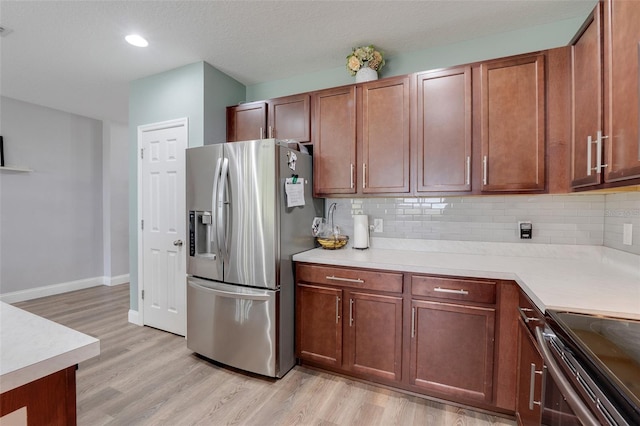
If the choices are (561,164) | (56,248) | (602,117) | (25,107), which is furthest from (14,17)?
(561,164)

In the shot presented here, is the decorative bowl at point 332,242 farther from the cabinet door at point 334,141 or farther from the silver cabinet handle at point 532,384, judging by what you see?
the silver cabinet handle at point 532,384

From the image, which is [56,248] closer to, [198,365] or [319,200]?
[198,365]

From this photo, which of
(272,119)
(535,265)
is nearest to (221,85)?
(272,119)

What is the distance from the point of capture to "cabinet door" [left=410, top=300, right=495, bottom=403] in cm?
176

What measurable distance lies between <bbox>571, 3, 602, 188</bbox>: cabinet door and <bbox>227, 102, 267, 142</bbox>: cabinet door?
2280 millimetres

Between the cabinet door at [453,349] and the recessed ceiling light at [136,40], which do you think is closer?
the cabinet door at [453,349]

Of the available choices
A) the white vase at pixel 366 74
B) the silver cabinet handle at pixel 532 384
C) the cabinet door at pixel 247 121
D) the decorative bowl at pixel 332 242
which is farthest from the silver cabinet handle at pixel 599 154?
the cabinet door at pixel 247 121

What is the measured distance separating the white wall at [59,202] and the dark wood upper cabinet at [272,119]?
3052mm

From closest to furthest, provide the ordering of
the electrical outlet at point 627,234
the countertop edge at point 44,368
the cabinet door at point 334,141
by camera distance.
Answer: the countertop edge at point 44,368 → the electrical outlet at point 627,234 → the cabinet door at point 334,141

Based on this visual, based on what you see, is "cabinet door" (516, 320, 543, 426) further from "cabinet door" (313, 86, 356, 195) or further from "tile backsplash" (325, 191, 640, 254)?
"cabinet door" (313, 86, 356, 195)

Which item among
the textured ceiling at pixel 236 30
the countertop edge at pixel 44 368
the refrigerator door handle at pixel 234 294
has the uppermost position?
the textured ceiling at pixel 236 30

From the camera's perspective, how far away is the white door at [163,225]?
289cm

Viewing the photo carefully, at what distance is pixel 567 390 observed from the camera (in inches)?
35.2

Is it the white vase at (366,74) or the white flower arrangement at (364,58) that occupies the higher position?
the white flower arrangement at (364,58)
